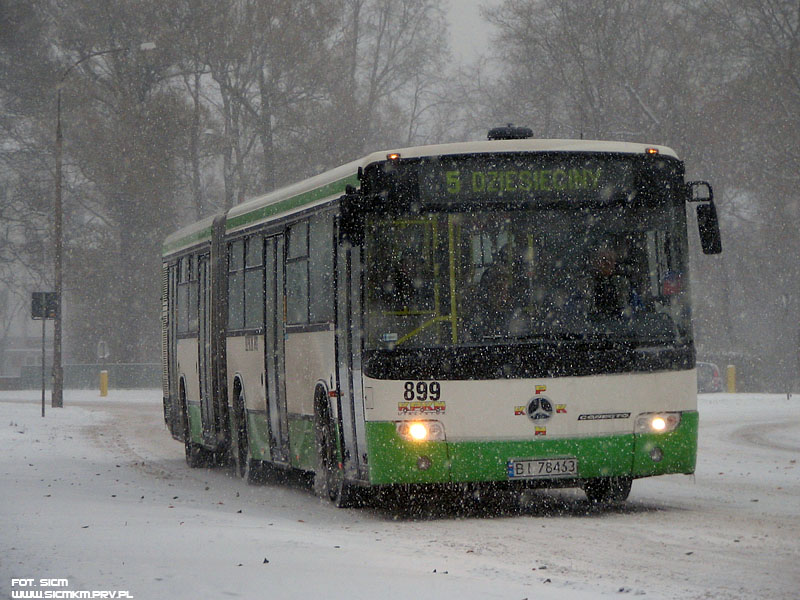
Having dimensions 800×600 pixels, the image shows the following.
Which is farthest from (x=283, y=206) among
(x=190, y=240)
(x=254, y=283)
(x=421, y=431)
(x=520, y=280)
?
(x=190, y=240)

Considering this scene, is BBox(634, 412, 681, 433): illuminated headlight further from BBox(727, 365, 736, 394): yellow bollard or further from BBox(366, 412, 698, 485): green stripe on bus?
BBox(727, 365, 736, 394): yellow bollard

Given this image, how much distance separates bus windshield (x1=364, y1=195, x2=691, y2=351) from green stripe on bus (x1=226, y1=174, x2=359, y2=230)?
Answer: 86 cm

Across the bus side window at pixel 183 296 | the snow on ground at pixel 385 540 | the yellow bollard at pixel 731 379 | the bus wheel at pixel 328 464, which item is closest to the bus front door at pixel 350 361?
the bus wheel at pixel 328 464

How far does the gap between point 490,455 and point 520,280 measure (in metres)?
1.42

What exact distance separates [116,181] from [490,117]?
15.0 m

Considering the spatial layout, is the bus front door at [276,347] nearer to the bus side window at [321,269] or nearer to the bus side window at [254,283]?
the bus side window at [254,283]

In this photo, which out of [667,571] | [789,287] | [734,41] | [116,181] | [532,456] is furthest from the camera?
[789,287]

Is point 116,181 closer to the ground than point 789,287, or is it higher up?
higher up

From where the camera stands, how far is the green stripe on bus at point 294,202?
543 inches

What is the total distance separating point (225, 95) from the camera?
182 ft

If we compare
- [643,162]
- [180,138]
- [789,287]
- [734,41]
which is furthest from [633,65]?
[643,162]

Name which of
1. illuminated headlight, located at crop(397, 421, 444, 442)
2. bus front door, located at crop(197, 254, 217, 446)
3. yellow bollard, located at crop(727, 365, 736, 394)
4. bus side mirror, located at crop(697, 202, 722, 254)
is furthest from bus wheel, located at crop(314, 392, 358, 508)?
yellow bollard, located at crop(727, 365, 736, 394)

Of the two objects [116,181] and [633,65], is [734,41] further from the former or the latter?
[116,181]

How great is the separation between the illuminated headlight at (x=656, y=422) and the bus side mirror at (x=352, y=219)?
2.70 metres
